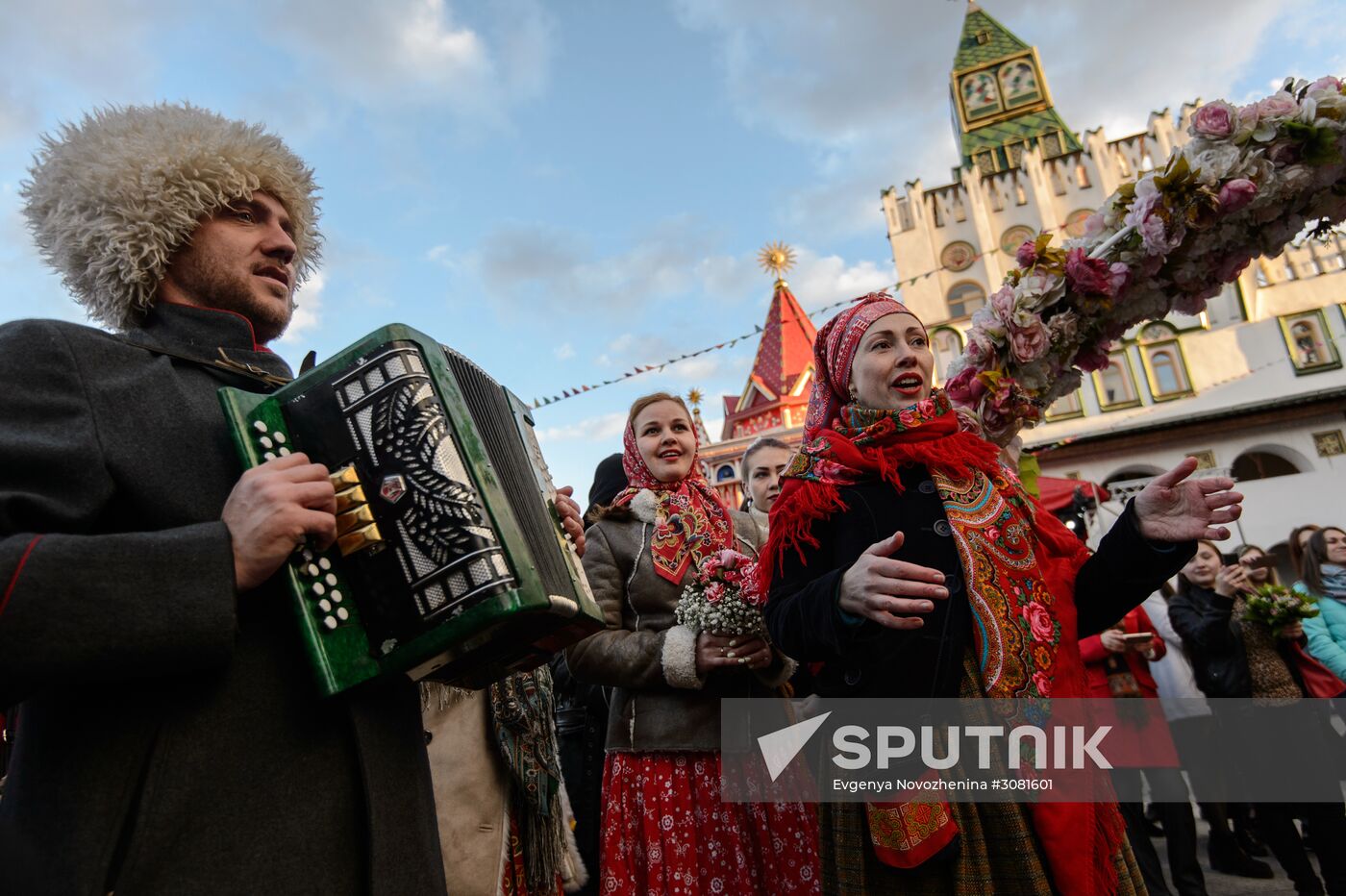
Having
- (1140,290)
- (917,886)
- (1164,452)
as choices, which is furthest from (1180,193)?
(1164,452)

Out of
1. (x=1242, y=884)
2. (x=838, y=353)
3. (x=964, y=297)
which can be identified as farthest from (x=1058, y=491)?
(x=964, y=297)

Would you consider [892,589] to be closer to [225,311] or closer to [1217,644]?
[225,311]

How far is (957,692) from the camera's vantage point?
193 cm

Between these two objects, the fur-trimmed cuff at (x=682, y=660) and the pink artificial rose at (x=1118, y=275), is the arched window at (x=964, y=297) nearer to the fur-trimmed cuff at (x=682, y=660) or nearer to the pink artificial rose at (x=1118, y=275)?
the pink artificial rose at (x=1118, y=275)

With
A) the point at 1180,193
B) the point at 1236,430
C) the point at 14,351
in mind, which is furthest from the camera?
the point at 1236,430

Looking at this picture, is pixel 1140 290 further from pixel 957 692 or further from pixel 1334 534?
pixel 1334 534

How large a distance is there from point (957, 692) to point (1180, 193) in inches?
89.0

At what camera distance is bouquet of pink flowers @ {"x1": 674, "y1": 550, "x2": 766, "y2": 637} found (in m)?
2.64

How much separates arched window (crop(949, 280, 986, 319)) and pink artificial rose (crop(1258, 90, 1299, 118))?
2165 cm

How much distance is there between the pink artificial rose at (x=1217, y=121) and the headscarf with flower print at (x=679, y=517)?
2.35 meters

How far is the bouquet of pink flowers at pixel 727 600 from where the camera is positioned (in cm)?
264

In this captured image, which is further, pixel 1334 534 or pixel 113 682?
pixel 1334 534

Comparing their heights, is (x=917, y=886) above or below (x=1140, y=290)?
below

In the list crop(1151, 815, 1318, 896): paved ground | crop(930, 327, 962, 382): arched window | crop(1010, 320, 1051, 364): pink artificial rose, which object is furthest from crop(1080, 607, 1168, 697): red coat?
crop(930, 327, 962, 382): arched window
